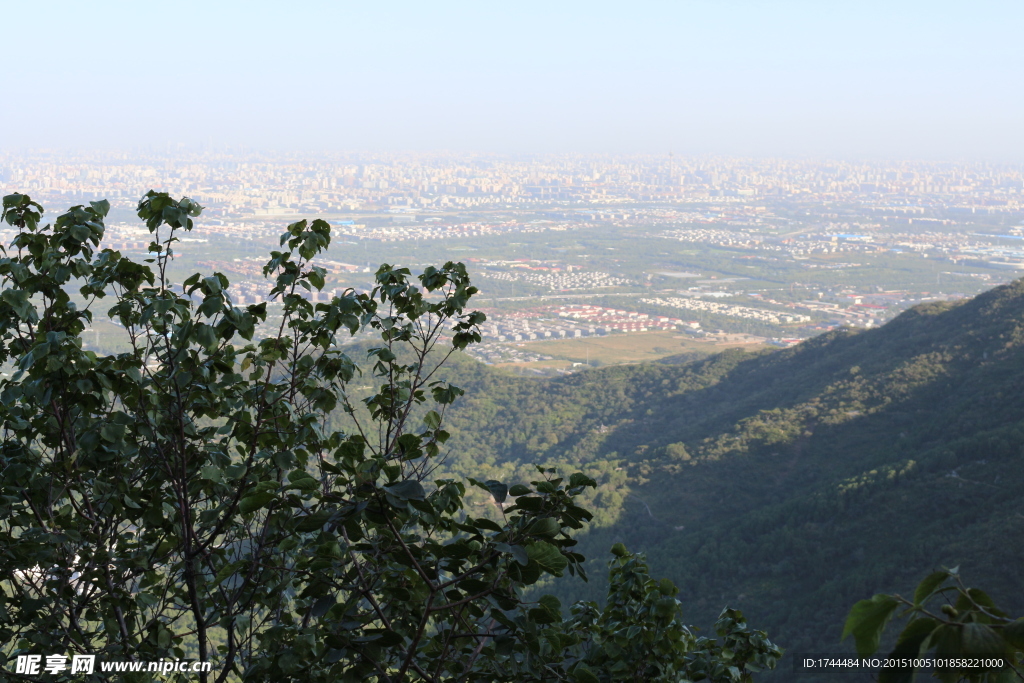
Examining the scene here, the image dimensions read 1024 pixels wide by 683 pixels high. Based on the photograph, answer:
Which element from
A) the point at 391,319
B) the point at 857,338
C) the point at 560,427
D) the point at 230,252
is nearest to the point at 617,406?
the point at 560,427

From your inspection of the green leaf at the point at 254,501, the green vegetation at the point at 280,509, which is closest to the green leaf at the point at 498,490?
the green vegetation at the point at 280,509

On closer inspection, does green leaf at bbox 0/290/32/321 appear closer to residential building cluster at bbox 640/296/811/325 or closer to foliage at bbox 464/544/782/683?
foliage at bbox 464/544/782/683

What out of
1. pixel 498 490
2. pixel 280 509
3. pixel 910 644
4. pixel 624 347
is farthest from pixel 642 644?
pixel 624 347

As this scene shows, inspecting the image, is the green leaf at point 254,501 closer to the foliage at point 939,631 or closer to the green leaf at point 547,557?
the green leaf at point 547,557

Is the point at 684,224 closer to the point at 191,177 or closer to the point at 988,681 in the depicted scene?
the point at 191,177

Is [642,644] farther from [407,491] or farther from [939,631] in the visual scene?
[939,631]
